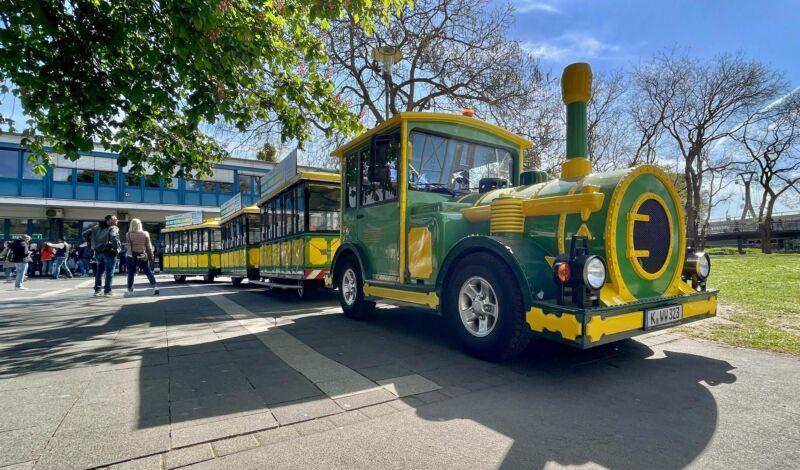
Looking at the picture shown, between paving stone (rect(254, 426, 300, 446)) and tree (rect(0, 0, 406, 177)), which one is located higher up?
tree (rect(0, 0, 406, 177))

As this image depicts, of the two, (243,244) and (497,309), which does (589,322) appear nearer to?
(497,309)

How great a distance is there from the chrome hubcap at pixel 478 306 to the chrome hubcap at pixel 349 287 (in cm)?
261

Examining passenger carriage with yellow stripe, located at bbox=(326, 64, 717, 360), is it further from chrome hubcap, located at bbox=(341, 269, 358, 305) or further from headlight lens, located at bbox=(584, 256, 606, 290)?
chrome hubcap, located at bbox=(341, 269, 358, 305)

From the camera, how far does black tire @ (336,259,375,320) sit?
618 cm

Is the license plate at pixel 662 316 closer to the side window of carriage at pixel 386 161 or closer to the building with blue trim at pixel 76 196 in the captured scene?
the side window of carriage at pixel 386 161

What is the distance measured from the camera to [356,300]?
6211mm

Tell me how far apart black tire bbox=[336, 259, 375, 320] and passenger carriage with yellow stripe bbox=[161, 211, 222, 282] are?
38.4ft

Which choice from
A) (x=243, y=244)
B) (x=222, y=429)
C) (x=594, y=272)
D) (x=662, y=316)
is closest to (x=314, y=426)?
(x=222, y=429)

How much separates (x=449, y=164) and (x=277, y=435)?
12.5 ft

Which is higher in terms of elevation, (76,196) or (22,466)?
(76,196)

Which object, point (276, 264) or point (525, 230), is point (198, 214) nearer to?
point (276, 264)

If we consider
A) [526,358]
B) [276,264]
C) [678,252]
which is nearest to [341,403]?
[526,358]

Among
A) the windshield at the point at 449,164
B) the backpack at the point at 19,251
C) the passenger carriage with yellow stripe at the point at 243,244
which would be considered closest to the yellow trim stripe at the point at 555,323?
the windshield at the point at 449,164

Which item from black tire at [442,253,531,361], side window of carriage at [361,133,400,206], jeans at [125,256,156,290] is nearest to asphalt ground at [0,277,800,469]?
black tire at [442,253,531,361]
